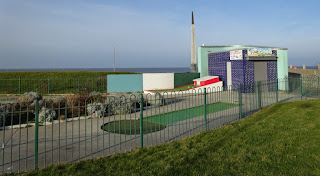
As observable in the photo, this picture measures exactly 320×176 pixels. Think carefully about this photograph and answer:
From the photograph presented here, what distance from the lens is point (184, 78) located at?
23969 millimetres

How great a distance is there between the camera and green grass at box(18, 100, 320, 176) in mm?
4500

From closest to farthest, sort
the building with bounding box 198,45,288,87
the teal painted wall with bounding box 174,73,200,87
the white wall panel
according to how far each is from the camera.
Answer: the building with bounding box 198,45,288,87 < the white wall panel < the teal painted wall with bounding box 174,73,200,87

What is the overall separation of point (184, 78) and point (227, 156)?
18904mm

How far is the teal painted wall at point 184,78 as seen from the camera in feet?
77.2

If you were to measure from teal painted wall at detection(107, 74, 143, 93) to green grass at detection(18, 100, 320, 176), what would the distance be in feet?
52.2

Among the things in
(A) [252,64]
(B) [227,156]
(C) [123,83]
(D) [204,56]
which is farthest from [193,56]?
(B) [227,156]

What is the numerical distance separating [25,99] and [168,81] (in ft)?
44.2

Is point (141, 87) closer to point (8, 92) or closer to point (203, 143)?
point (8, 92)

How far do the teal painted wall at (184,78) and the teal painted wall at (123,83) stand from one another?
3.46 meters

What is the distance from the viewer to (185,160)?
502cm

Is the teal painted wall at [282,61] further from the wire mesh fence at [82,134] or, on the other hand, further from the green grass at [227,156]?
the green grass at [227,156]

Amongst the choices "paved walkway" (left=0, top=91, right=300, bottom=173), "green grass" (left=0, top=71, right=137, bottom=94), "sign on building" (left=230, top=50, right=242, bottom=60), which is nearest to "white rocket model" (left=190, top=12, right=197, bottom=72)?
"sign on building" (left=230, top=50, right=242, bottom=60)

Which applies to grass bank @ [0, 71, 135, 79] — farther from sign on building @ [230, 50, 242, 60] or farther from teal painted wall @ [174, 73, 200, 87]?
sign on building @ [230, 50, 242, 60]

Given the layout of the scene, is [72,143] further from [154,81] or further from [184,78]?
[184,78]
